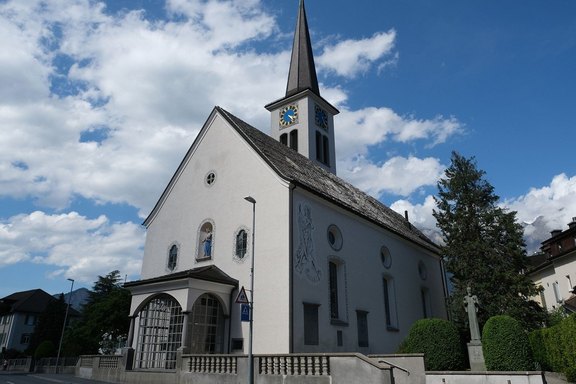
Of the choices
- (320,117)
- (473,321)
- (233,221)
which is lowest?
(473,321)

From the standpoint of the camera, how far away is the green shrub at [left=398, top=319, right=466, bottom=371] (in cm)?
1708

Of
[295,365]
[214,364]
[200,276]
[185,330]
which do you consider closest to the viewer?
[295,365]

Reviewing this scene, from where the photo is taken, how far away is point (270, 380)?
13.0 m

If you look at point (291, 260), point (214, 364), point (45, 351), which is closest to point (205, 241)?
point (291, 260)

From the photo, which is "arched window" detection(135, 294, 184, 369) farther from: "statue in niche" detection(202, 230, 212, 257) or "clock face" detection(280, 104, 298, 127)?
"clock face" detection(280, 104, 298, 127)

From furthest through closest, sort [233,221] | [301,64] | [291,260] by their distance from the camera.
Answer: [301,64] → [233,221] → [291,260]

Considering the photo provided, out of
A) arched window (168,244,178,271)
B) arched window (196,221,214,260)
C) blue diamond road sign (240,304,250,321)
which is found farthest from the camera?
arched window (168,244,178,271)

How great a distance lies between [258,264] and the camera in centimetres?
1827

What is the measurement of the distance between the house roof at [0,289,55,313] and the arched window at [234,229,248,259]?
163 feet

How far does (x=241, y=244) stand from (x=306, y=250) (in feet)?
10.4

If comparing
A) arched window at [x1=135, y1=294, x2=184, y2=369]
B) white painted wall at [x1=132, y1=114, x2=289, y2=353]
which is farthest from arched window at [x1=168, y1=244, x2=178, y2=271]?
arched window at [x1=135, y1=294, x2=184, y2=369]

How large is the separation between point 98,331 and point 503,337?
29.8 m

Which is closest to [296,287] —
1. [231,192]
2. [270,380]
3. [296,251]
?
[296,251]

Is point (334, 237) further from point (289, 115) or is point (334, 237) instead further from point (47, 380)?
point (289, 115)
